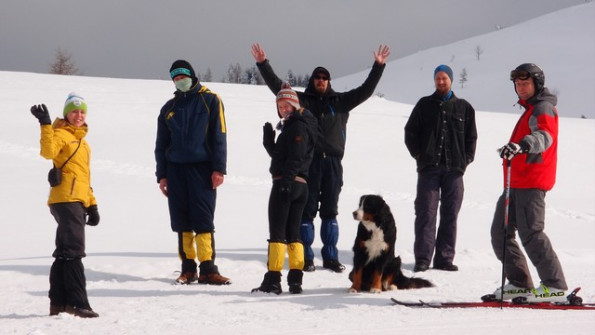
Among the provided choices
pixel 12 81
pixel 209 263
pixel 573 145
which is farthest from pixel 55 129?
pixel 12 81

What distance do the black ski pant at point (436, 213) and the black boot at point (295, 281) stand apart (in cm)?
206

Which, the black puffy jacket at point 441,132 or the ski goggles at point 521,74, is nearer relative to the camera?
the ski goggles at point 521,74

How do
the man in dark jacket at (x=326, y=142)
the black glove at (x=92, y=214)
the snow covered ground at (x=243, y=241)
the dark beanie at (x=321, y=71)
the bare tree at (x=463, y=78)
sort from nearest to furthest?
the snow covered ground at (x=243, y=241)
the black glove at (x=92, y=214)
the man in dark jacket at (x=326, y=142)
the dark beanie at (x=321, y=71)
the bare tree at (x=463, y=78)

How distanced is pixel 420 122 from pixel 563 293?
3.00m

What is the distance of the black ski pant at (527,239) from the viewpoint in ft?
16.7

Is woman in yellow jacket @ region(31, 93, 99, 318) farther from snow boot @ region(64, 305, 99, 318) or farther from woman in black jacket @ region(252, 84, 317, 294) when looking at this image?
woman in black jacket @ region(252, 84, 317, 294)

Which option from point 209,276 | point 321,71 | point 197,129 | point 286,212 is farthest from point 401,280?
point 321,71

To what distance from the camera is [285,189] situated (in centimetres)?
575

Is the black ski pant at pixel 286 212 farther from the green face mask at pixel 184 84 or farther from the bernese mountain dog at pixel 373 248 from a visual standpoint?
the green face mask at pixel 184 84

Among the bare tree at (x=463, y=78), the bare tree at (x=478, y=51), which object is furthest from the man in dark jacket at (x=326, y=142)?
the bare tree at (x=478, y=51)

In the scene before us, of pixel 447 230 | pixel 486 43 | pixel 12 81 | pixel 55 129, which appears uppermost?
pixel 486 43

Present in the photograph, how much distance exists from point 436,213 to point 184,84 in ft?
10.4

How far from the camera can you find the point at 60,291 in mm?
4789

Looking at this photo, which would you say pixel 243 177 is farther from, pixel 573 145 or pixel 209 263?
pixel 573 145
